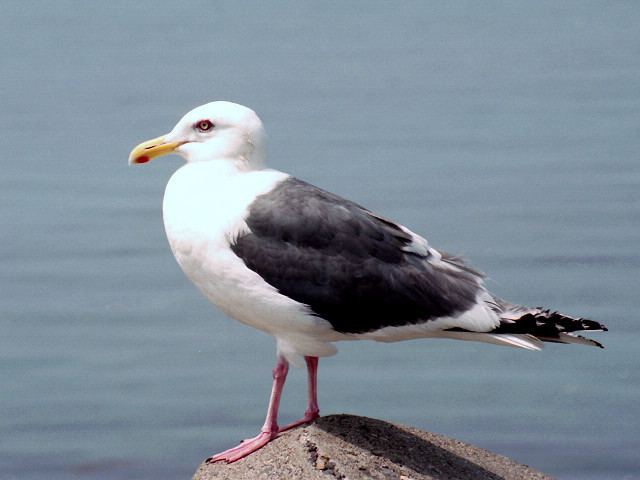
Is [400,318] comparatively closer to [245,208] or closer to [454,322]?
[454,322]

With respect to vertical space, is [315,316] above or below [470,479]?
above

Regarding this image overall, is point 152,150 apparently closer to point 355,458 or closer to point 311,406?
point 311,406

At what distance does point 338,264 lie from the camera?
8.35m

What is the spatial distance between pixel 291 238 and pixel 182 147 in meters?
0.84

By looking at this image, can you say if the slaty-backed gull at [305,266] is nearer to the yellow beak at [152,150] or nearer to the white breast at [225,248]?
the white breast at [225,248]

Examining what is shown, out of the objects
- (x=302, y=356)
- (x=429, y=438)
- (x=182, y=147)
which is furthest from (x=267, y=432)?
(x=182, y=147)

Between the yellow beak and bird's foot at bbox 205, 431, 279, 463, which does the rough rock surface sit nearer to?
bird's foot at bbox 205, 431, 279, 463

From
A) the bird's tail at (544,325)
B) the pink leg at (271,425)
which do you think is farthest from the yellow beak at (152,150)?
the bird's tail at (544,325)

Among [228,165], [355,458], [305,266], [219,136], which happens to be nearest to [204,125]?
[219,136]

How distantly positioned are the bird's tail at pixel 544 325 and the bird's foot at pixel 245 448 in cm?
137

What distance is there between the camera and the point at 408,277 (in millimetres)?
8438

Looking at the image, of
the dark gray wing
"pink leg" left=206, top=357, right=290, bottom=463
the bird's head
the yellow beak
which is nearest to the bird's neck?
the bird's head

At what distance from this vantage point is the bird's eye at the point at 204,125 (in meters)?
8.57

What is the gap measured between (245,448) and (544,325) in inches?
69.8
